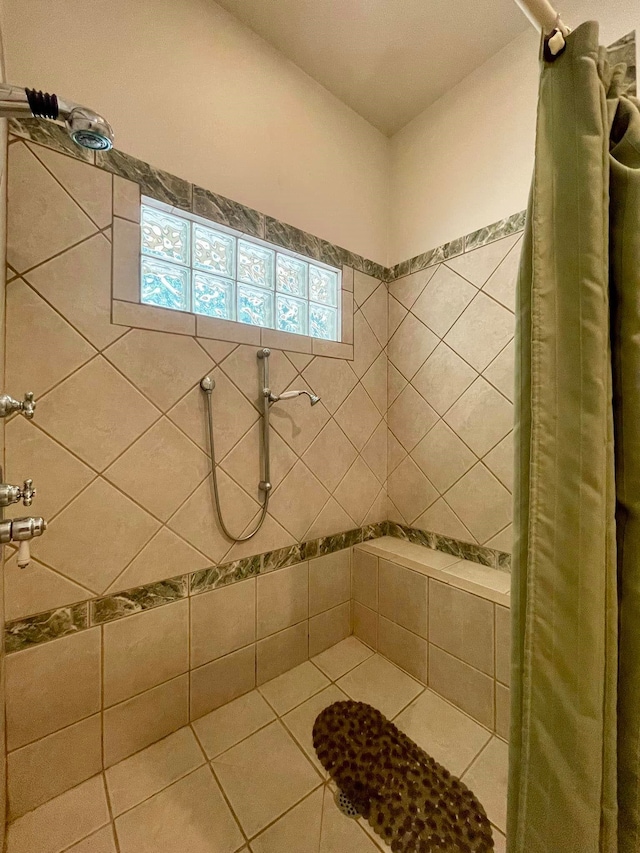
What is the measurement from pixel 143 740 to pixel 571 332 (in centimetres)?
155

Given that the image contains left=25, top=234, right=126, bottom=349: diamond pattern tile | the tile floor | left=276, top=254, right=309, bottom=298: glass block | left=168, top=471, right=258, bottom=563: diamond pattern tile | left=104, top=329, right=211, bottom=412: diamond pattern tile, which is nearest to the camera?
the tile floor

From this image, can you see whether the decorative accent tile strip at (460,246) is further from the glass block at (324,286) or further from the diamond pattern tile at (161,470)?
the diamond pattern tile at (161,470)

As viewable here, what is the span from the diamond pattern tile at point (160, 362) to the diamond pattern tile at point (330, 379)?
1.47 feet

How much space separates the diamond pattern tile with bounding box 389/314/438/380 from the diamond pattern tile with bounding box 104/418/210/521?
1074mm

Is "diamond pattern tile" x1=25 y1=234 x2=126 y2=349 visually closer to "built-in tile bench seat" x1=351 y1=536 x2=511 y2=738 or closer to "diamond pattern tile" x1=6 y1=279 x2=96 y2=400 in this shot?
"diamond pattern tile" x1=6 y1=279 x2=96 y2=400

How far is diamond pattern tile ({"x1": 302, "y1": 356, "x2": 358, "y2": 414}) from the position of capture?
56.5 inches

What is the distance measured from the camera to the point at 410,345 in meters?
1.67

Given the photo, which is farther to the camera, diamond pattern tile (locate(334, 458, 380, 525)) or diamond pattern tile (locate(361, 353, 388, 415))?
diamond pattern tile (locate(361, 353, 388, 415))

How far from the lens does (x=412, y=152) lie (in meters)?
1.68

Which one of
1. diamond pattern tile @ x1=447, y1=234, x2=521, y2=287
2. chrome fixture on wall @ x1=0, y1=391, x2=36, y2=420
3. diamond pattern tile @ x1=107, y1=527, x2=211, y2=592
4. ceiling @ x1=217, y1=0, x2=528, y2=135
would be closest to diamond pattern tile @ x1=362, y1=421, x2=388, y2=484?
diamond pattern tile @ x1=447, y1=234, x2=521, y2=287

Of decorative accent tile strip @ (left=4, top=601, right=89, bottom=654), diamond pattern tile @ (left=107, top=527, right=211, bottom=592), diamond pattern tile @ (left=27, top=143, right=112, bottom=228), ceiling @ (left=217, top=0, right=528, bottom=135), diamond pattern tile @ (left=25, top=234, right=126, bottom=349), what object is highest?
ceiling @ (left=217, top=0, right=528, bottom=135)

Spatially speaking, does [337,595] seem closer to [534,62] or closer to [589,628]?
[589,628]

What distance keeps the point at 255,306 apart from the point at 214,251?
0.80 ft

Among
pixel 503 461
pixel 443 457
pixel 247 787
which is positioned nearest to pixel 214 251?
pixel 443 457
